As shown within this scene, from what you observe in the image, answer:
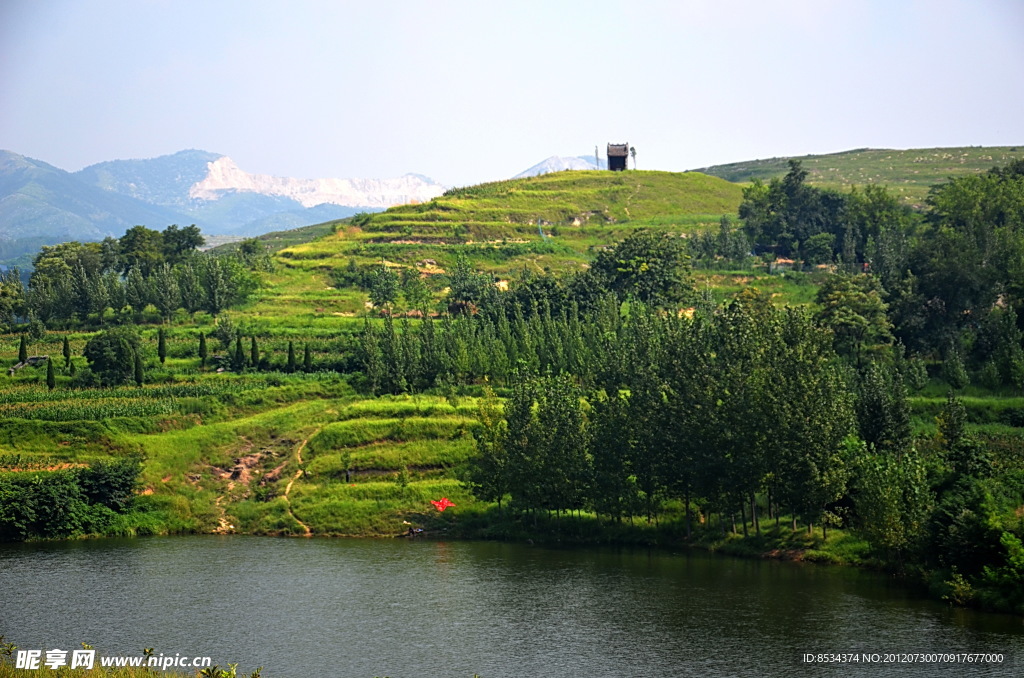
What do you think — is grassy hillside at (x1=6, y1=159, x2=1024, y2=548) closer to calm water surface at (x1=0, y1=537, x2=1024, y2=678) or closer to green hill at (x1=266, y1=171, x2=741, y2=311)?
calm water surface at (x1=0, y1=537, x2=1024, y2=678)

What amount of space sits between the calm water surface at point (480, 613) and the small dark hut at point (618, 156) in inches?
4609

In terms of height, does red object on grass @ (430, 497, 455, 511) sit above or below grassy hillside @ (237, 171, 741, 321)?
below

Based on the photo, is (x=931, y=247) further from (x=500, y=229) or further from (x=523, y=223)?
(x=523, y=223)

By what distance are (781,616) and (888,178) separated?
15102cm

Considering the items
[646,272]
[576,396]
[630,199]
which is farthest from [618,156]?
[576,396]

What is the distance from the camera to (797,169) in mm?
132625

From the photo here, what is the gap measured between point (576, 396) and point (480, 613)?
23475 millimetres

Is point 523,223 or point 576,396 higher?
point 523,223

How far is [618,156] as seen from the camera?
174 metres

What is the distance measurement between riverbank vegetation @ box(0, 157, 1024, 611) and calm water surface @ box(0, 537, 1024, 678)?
13.4 feet

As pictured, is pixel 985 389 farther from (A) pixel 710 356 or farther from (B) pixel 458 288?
(B) pixel 458 288

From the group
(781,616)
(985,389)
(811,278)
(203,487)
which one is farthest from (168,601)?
(811,278)

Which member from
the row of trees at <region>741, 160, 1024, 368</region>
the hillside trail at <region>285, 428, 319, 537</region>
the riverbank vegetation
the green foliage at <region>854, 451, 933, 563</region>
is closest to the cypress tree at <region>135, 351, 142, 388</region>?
the riverbank vegetation

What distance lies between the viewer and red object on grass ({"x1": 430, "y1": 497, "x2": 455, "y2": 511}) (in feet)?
238
